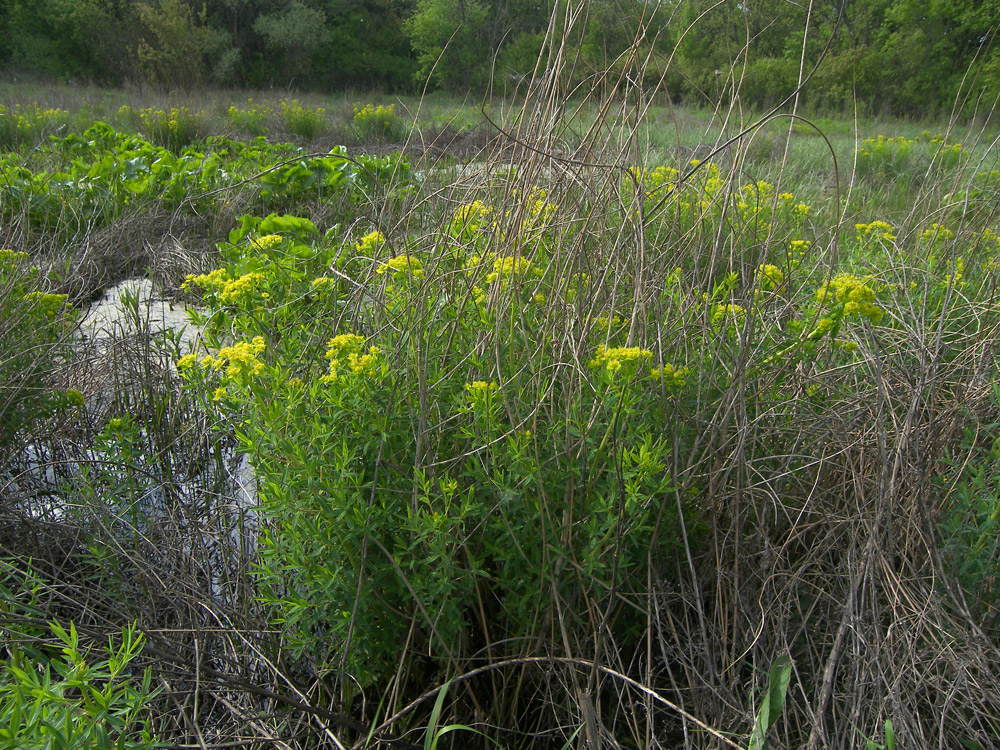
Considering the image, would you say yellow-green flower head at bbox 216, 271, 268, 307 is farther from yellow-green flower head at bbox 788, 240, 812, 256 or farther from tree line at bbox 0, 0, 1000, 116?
tree line at bbox 0, 0, 1000, 116

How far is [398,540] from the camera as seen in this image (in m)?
1.39

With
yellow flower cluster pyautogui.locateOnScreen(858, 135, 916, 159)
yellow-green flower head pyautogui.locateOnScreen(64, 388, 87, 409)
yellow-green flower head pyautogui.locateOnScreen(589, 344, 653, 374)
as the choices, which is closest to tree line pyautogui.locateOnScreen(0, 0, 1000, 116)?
yellow flower cluster pyautogui.locateOnScreen(858, 135, 916, 159)

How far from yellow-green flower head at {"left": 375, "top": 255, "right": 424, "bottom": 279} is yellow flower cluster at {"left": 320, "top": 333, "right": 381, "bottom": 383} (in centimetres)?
33

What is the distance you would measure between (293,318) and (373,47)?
100 ft

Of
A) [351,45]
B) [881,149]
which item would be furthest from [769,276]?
[351,45]

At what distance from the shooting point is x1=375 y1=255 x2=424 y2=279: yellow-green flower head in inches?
69.1

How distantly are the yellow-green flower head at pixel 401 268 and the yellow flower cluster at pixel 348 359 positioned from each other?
0.33m

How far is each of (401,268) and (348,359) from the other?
43 cm

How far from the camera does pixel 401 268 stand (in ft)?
5.81

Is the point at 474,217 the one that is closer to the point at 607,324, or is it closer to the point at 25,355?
the point at 607,324

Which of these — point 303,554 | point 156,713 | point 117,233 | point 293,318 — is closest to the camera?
point 303,554

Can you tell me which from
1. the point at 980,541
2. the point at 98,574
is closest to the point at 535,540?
the point at 980,541

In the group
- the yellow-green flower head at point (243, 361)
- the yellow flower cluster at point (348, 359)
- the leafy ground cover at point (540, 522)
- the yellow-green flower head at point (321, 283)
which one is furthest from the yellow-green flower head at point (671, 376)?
the yellow-green flower head at point (321, 283)

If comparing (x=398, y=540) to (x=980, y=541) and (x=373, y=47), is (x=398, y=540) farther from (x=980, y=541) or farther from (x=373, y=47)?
(x=373, y=47)
